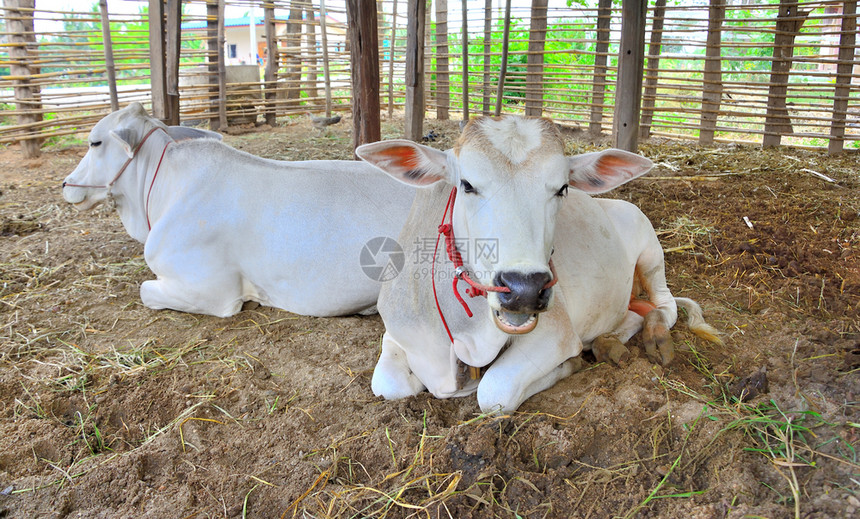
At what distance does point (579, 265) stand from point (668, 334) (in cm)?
59

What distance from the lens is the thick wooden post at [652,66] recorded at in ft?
33.2

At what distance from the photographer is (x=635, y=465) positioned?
2.36m

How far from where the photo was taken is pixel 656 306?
3.82 m

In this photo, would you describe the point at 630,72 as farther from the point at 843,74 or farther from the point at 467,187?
the point at 843,74

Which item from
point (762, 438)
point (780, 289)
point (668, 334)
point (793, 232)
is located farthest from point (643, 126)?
point (762, 438)

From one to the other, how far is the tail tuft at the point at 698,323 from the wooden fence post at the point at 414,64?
414 centimetres

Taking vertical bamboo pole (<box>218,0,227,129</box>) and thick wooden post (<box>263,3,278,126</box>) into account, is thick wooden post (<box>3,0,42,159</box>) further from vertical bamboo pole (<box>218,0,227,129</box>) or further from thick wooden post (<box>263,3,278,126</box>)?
thick wooden post (<box>263,3,278,126</box>)

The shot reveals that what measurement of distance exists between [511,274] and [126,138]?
3.42 metres

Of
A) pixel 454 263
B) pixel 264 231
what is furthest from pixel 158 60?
pixel 454 263

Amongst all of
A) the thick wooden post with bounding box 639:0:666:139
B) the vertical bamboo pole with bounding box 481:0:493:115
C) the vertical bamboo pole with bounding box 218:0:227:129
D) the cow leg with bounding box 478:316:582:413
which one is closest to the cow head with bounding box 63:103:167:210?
Answer: the cow leg with bounding box 478:316:582:413

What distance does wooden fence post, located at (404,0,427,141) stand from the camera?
6.71 m

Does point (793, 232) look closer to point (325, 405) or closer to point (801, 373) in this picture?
point (801, 373)

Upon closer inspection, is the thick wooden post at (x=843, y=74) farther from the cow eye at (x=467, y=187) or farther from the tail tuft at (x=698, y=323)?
the cow eye at (x=467, y=187)

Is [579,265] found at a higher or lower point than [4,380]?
higher
